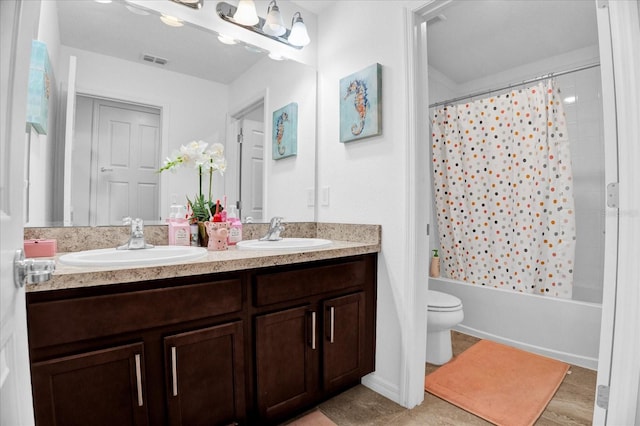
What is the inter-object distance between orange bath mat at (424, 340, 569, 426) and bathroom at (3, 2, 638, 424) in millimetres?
256

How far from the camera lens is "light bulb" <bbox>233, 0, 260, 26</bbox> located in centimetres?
178

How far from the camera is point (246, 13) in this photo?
1798 mm

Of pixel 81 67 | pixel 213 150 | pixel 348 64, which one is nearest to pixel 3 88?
pixel 81 67

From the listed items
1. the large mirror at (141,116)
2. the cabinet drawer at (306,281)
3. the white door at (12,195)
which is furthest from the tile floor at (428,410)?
the white door at (12,195)

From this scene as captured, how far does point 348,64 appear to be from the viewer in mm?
2023

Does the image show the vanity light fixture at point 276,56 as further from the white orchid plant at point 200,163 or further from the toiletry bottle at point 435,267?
the toiletry bottle at point 435,267

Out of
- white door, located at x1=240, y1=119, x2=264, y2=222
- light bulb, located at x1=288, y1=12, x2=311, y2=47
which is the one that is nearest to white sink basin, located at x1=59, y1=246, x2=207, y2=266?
white door, located at x1=240, y1=119, x2=264, y2=222

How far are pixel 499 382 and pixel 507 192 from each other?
4.91ft

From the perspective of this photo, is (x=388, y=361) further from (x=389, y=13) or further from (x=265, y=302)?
(x=389, y=13)

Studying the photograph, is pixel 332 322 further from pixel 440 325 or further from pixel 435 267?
pixel 435 267

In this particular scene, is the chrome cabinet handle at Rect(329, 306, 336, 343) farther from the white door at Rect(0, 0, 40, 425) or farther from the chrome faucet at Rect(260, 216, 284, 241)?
the white door at Rect(0, 0, 40, 425)

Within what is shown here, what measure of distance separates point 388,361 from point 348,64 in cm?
178

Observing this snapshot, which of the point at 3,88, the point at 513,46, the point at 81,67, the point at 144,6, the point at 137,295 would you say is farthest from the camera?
the point at 513,46

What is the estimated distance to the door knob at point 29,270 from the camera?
0.54 metres
